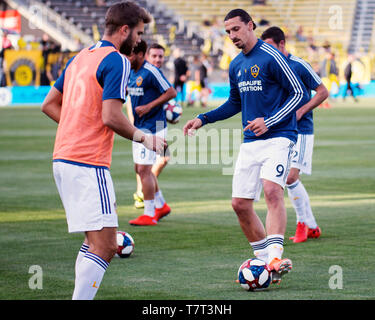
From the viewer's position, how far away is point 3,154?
1923 cm

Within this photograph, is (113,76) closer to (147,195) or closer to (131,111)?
(147,195)

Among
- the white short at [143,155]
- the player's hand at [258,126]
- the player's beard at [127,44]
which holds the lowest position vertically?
the white short at [143,155]

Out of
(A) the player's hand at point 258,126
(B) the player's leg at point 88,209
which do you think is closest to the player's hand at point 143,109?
(A) the player's hand at point 258,126

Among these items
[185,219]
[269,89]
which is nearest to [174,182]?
[185,219]

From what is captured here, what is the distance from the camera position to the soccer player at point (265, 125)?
7516 millimetres

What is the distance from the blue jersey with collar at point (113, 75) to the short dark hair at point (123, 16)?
246 mm

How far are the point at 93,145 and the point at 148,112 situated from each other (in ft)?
17.9

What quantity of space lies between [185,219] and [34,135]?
13.7 meters

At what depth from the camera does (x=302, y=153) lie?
9.70 meters

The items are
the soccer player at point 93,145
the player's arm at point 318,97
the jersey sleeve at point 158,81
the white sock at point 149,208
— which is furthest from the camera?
the jersey sleeve at point 158,81

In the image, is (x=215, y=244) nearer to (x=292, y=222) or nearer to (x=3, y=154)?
(x=292, y=222)

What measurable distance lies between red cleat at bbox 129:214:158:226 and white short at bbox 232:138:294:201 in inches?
132

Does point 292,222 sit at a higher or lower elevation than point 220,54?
higher

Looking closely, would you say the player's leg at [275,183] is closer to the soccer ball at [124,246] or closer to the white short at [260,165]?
the white short at [260,165]
